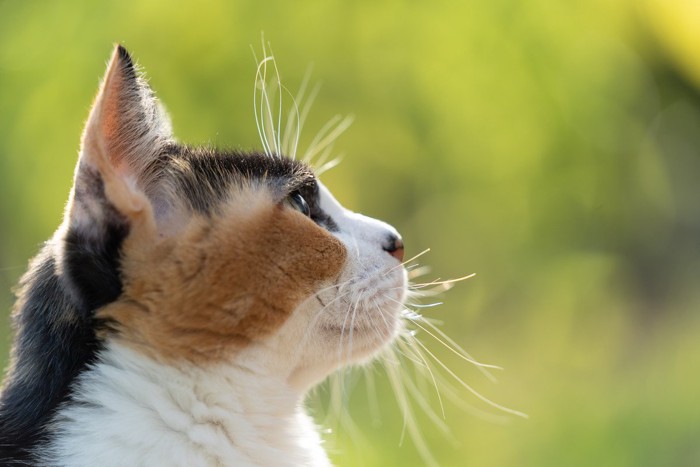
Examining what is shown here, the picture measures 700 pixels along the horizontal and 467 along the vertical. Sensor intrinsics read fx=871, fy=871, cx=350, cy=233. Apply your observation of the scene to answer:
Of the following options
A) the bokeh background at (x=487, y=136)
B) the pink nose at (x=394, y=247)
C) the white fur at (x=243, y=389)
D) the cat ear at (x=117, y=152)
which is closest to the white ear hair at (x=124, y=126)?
the cat ear at (x=117, y=152)

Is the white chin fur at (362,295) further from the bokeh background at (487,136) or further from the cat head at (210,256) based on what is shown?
the bokeh background at (487,136)

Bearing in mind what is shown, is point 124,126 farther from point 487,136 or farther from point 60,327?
point 487,136

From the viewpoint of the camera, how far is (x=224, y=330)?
1.03 m

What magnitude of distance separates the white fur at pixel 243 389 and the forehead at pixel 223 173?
7 centimetres

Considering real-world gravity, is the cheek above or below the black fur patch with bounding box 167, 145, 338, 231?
below

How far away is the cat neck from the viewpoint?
995mm

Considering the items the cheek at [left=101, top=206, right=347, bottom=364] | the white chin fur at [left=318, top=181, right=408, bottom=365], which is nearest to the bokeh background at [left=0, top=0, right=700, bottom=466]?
the white chin fur at [left=318, top=181, right=408, bottom=365]

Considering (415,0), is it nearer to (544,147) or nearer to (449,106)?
(449,106)

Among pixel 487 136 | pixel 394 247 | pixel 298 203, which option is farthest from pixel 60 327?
pixel 487 136

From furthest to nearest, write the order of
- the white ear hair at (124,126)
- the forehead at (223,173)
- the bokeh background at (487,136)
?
1. the bokeh background at (487,136)
2. the forehead at (223,173)
3. the white ear hair at (124,126)

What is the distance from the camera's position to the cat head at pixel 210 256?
0.98 m

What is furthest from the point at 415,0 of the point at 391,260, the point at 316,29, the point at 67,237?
the point at 67,237

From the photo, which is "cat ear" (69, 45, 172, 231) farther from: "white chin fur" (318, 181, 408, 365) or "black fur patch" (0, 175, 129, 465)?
"white chin fur" (318, 181, 408, 365)

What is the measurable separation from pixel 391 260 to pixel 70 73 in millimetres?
2143
